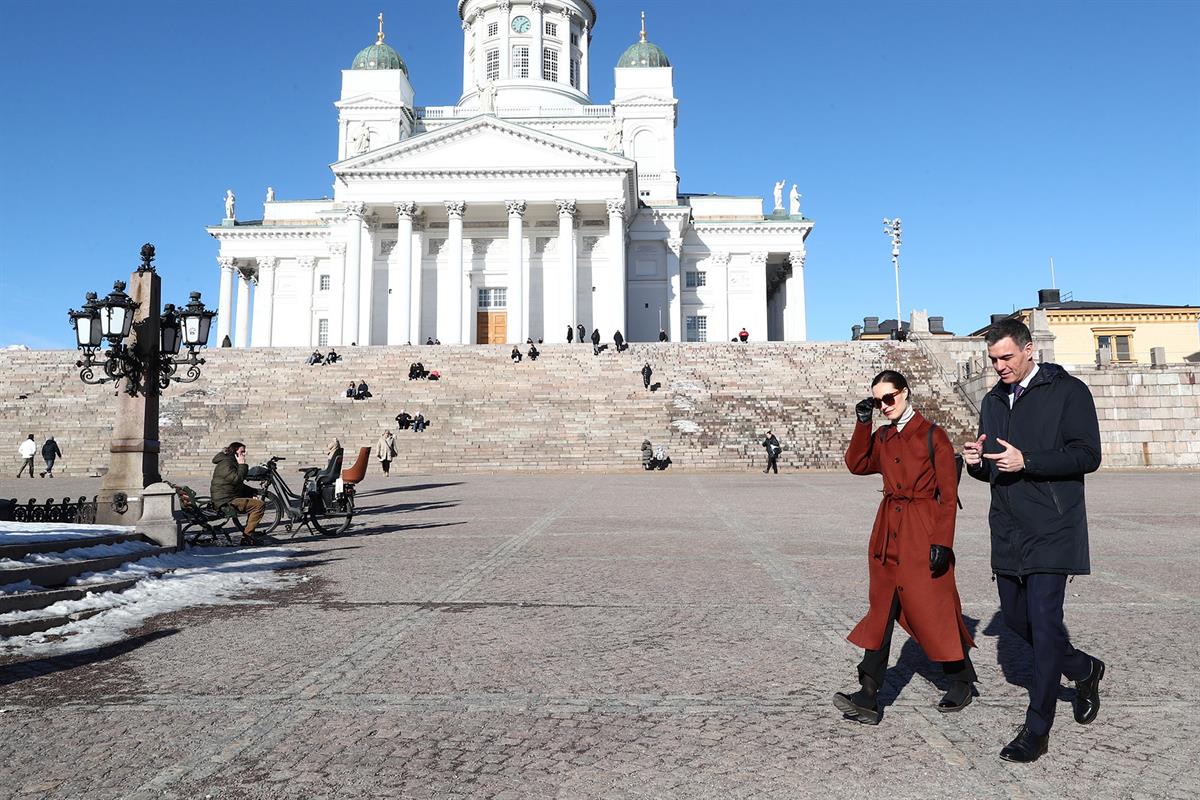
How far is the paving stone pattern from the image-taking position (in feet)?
11.5

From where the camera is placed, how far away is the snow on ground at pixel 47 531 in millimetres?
8277

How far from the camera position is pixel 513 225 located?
172ft

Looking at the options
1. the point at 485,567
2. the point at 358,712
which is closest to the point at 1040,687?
the point at 358,712

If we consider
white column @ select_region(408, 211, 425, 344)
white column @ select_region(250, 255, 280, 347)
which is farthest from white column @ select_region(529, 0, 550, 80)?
white column @ select_region(250, 255, 280, 347)

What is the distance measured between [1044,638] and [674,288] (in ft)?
187

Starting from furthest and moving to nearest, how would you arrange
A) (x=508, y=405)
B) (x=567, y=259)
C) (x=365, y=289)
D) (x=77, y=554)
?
(x=365, y=289) → (x=567, y=259) → (x=508, y=405) → (x=77, y=554)

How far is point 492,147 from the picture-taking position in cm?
5297

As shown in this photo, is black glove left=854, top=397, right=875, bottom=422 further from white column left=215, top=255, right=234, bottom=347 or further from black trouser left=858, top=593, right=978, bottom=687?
white column left=215, top=255, right=234, bottom=347

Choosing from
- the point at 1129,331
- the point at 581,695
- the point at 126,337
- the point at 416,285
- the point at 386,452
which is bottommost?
the point at 581,695

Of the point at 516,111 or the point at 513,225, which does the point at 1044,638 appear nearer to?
the point at 513,225

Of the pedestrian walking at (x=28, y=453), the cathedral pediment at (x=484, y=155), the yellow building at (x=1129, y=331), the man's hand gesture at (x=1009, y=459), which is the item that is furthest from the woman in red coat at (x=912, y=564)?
the yellow building at (x=1129, y=331)

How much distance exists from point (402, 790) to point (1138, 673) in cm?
422

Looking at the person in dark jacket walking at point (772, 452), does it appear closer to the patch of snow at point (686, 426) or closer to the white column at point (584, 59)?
the patch of snow at point (686, 426)

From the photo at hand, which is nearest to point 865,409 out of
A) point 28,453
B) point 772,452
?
point 772,452
